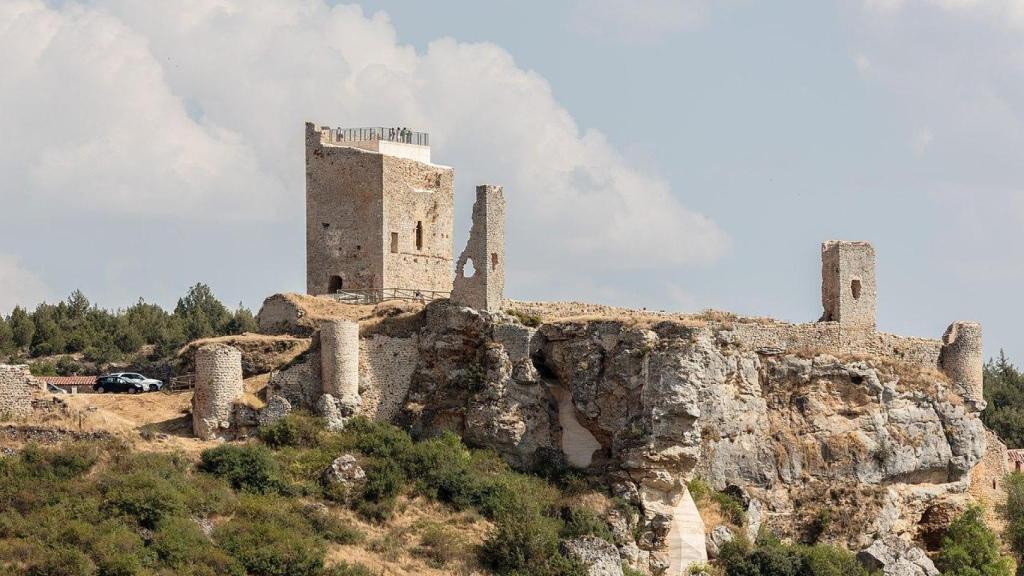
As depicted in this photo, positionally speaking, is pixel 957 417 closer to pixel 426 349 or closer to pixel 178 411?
pixel 426 349

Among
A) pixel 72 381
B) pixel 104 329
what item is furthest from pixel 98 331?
pixel 72 381

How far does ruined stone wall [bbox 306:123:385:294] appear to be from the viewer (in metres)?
53.1

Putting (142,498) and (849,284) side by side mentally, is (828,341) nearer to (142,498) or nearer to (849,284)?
(849,284)

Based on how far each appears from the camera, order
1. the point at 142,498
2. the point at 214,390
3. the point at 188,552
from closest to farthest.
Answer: the point at 188,552 → the point at 142,498 → the point at 214,390

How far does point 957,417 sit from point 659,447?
10.6 m

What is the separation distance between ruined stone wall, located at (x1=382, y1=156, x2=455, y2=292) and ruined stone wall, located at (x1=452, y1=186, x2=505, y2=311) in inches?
163

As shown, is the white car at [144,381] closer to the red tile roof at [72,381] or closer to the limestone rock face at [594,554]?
the red tile roof at [72,381]

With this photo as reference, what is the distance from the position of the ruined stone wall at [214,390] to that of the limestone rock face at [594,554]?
27.8ft

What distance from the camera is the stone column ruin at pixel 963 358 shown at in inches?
2163

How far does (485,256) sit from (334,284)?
6383 mm

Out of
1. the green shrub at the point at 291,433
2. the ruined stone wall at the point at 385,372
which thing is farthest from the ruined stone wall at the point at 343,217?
the green shrub at the point at 291,433

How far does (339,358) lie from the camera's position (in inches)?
1886

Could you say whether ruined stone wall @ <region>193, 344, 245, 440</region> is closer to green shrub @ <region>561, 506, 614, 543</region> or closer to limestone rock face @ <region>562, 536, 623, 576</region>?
green shrub @ <region>561, 506, 614, 543</region>

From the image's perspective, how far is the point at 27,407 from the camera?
4434cm
